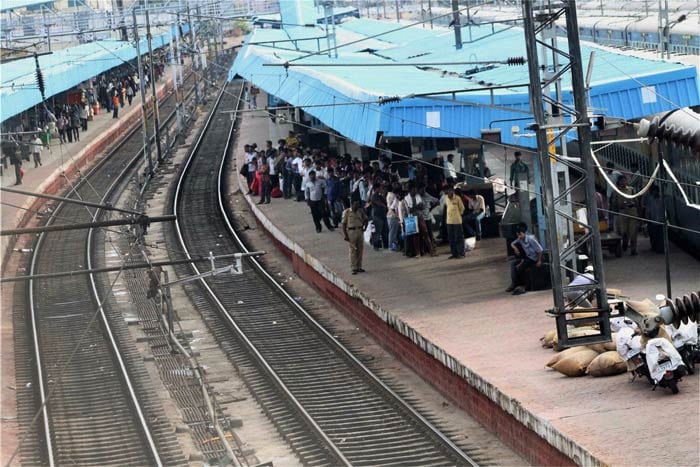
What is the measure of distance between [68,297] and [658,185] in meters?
11.0

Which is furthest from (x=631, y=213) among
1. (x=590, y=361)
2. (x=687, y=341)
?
Result: (x=687, y=341)

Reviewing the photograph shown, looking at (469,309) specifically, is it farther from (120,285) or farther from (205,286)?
(120,285)

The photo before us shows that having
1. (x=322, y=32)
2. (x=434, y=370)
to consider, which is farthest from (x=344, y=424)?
(x=322, y=32)

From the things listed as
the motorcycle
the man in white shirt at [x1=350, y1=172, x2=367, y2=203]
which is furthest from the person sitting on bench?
the man in white shirt at [x1=350, y1=172, x2=367, y2=203]

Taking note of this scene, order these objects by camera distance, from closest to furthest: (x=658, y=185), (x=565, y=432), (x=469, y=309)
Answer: (x=565, y=432)
(x=469, y=309)
(x=658, y=185)

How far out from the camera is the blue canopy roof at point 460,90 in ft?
61.0

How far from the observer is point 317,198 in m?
25.3

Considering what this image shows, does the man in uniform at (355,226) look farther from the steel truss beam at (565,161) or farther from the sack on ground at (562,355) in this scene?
the sack on ground at (562,355)

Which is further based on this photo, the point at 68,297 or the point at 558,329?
the point at 68,297

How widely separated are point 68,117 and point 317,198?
24.5 meters

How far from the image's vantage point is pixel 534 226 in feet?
68.2

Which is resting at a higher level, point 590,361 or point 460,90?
point 460,90

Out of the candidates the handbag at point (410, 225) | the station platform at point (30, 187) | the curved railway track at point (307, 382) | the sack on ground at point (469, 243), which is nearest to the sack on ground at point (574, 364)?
the curved railway track at point (307, 382)

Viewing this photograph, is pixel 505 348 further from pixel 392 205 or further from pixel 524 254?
pixel 392 205
